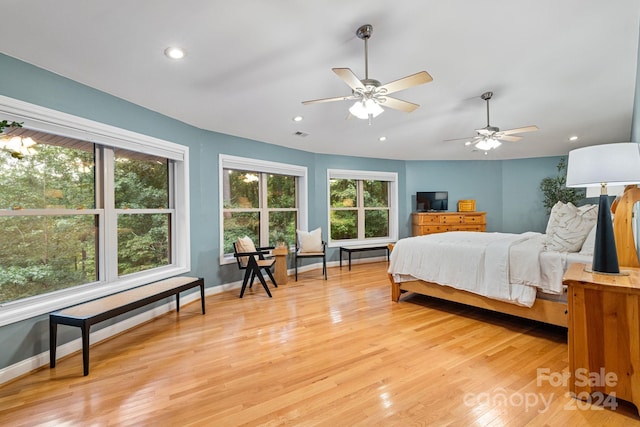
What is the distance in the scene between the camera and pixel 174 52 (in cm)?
235

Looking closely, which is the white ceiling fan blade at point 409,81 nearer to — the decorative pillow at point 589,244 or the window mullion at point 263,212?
the decorative pillow at point 589,244

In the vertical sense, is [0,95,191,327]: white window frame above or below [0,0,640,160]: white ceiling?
below

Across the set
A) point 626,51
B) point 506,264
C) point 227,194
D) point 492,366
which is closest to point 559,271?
point 506,264

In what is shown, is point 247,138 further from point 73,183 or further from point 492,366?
point 492,366

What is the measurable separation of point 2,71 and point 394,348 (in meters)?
3.73

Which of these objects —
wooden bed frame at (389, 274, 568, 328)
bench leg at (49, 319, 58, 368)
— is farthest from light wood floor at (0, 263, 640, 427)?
wooden bed frame at (389, 274, 568, 328)

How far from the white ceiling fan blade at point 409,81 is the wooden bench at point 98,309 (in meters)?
2.77

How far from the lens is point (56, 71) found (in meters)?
2.51

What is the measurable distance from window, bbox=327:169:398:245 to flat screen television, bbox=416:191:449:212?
60 centimetres

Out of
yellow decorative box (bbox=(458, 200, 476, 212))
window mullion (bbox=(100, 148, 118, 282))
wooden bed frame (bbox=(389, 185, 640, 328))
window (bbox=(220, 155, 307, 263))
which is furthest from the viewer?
yellow decorative box (bbox=(458, 200, 476, 212))

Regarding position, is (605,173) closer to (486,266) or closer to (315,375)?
(486,266)

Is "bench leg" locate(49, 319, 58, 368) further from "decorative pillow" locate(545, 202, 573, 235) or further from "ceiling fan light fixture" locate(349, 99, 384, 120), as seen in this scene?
"decorative pillow" locate(545, 202, 573, 235)

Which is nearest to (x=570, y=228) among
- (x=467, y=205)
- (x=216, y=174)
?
(x=216, y=174)

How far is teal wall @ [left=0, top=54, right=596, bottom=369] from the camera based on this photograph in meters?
2.35
